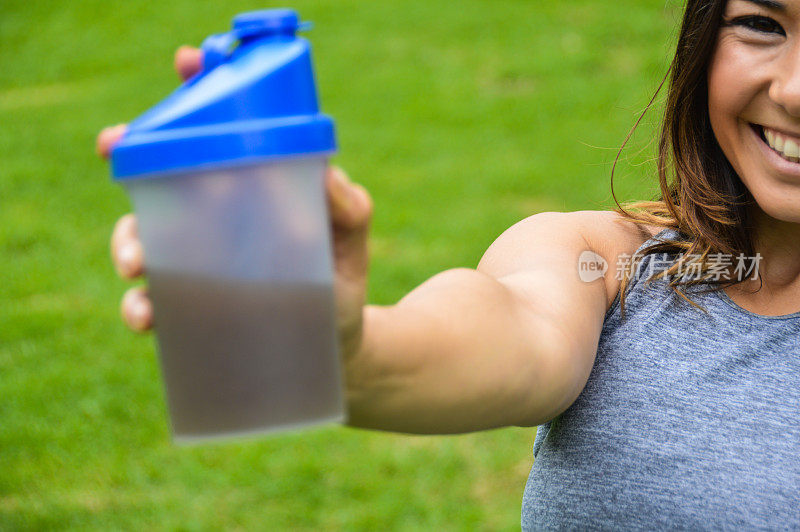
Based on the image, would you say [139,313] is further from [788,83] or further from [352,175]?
[352,175]

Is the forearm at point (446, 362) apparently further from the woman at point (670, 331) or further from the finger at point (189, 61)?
the finger at point (189, 61)

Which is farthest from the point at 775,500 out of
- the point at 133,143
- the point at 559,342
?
the point at 133,143

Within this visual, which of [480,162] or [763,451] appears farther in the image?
[480,162]

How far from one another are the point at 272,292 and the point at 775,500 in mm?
895

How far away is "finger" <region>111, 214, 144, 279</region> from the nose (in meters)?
1.04

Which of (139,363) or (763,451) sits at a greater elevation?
(763,451)

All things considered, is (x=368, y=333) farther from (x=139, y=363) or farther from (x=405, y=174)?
(x=405, y=174)

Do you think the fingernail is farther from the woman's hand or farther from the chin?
the chin

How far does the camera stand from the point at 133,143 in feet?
3.05

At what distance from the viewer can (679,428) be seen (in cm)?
151

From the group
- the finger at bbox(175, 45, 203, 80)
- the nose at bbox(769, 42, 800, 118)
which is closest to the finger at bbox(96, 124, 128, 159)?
the finger at bbox(175, 45, 203, 80)

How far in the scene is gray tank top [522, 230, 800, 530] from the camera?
1.46 meters

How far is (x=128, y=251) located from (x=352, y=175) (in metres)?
4.87

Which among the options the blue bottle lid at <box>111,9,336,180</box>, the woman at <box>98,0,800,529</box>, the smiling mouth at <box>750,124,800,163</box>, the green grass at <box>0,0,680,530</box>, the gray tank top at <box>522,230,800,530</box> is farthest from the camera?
the green grass at <box>0,0,680,530</box>
